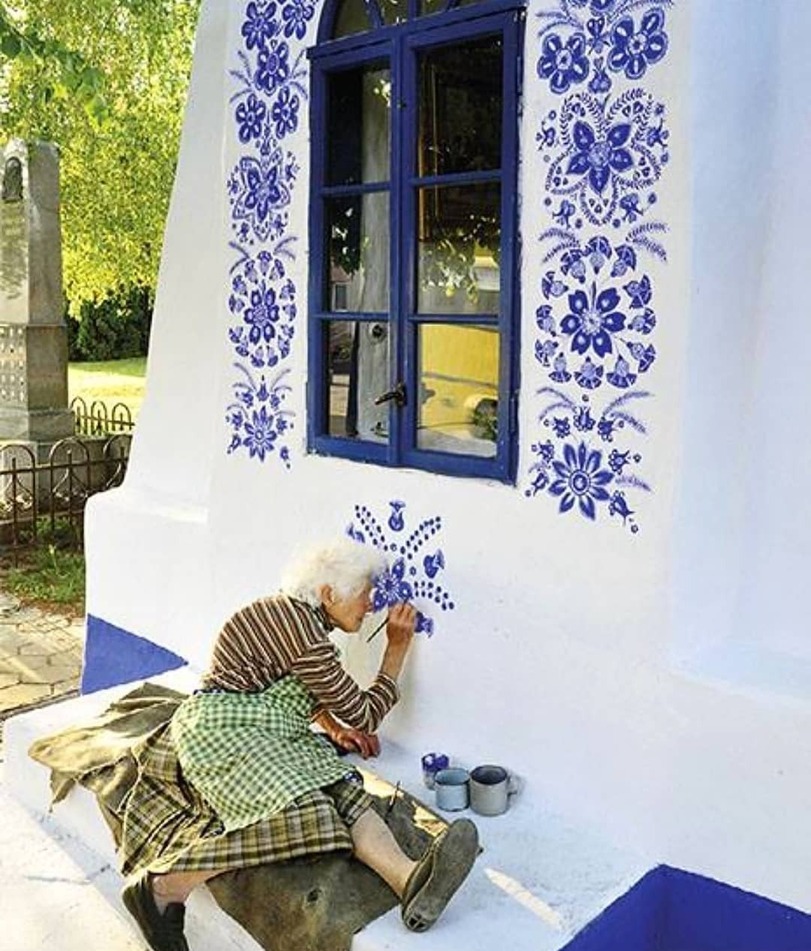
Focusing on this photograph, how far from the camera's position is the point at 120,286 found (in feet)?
43.4

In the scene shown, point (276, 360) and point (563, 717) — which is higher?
point (276, 360)

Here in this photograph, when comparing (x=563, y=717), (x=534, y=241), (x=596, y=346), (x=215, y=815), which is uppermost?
(x=534, y=241)

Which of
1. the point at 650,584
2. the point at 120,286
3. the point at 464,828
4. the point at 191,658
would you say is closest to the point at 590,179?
Result: the point at 650,584

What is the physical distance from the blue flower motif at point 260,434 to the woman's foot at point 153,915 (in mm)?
1512

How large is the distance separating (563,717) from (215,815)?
1.01 m

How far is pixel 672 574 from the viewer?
2.80 meters

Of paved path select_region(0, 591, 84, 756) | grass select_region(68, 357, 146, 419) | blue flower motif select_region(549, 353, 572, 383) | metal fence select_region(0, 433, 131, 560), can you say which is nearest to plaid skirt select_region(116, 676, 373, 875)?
blue flower motif select_region(549, 353, 572, 383)

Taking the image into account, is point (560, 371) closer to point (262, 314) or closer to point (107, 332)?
point (262, 314)

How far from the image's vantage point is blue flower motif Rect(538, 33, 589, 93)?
287 cm

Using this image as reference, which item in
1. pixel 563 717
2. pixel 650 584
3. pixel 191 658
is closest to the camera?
pixel 650 584

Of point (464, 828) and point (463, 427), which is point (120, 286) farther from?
point (464, 828)

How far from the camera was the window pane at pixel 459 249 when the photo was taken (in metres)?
3.17

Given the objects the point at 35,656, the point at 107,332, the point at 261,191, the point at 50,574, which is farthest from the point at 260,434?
the point at 107,332

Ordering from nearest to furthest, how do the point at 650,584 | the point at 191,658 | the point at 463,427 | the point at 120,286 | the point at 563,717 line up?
the point at 650,584 < the point at 563,717 < the point at 463,427 < the point at 191,658 < the point at 120,286
